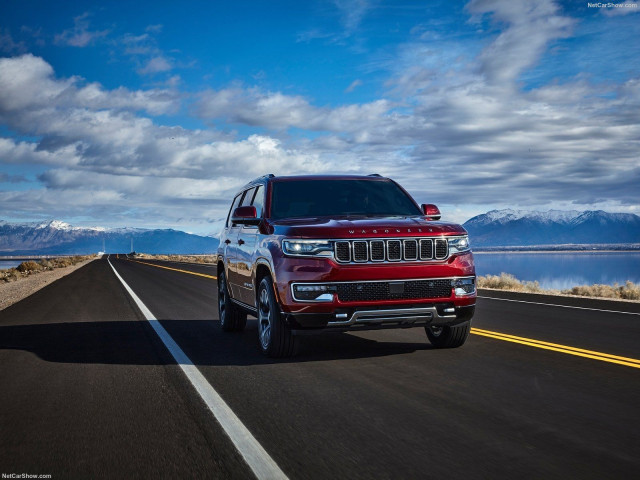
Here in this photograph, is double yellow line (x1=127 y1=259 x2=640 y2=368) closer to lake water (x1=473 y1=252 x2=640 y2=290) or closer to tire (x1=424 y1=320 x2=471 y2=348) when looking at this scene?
tire (x1=424 y1=320 x2=471 y2=348)

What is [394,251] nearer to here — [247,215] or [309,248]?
[309,248]

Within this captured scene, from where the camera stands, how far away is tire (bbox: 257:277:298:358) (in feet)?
23.1

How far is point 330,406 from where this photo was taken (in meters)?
5.10

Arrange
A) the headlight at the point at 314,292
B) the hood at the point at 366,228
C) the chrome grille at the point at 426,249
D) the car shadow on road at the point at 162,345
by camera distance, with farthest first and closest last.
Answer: the car shadow on road at the point at 162,345 → the chrome grille at the point at 426,249 → the hood at the point at 366,228 → the headlight at the point at 314,292

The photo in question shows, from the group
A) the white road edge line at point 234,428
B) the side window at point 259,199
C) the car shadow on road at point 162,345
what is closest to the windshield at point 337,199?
the side window at point 259,199

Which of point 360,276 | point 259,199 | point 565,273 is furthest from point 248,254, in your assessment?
point 565,273

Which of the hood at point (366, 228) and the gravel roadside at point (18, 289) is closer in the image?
the hood at point (366, 228)

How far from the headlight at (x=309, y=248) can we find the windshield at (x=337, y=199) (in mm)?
1279

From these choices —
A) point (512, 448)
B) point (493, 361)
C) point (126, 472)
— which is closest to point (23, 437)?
point (126, 472)

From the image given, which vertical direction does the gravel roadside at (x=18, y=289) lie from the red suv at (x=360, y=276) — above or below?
below

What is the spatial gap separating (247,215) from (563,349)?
13.5 ft

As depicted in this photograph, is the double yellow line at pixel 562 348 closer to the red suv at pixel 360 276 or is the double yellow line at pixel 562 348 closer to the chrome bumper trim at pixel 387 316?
the red suv at pixel 360 276

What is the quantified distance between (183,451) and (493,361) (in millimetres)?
3927

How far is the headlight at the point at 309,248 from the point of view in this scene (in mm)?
6703
